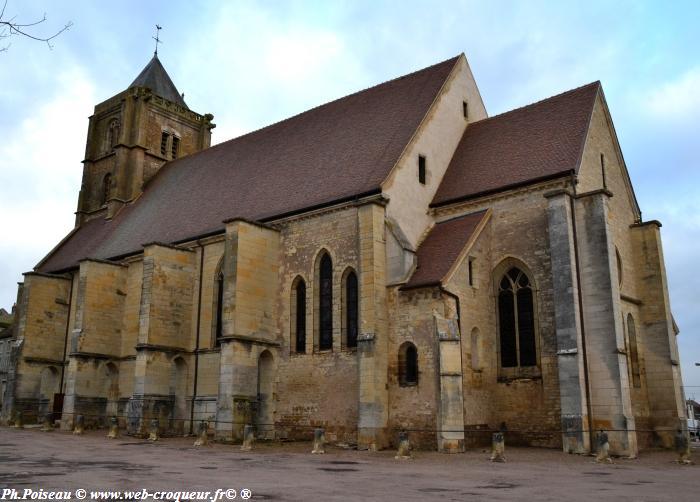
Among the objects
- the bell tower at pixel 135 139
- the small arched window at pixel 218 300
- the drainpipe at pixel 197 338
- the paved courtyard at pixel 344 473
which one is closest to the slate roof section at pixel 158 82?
the bell tower at pixel 135 139

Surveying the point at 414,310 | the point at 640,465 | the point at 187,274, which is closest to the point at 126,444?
the point at 187,274

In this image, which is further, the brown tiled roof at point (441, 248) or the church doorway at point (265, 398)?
the church doorway at point (265, 398)

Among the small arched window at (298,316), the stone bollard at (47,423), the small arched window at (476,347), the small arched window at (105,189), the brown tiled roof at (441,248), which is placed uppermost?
the small arched window at (105,189)

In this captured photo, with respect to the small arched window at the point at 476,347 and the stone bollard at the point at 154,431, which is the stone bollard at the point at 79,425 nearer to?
the stone bollard at the point at 154,431

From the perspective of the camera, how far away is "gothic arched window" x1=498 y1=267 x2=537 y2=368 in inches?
820

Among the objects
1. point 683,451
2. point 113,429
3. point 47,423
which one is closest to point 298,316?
point 113,429

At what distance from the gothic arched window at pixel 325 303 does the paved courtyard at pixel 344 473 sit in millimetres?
3960

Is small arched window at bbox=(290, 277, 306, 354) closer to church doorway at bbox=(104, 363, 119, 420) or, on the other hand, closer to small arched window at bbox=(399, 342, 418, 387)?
small arched window at bbox=(399, 342, 418, 387)

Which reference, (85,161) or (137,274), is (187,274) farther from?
(85,161)

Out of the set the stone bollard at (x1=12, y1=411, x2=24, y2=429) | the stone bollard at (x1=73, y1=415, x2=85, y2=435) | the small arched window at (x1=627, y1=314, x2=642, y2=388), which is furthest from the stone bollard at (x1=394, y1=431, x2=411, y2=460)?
the stone bollard at (x1=12, y1=411, x2=24, y2=429)

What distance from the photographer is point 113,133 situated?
39.6 metres

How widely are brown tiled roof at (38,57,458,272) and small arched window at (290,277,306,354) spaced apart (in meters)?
2.76

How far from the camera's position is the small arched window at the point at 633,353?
21.8m

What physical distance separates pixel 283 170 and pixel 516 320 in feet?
38.2
